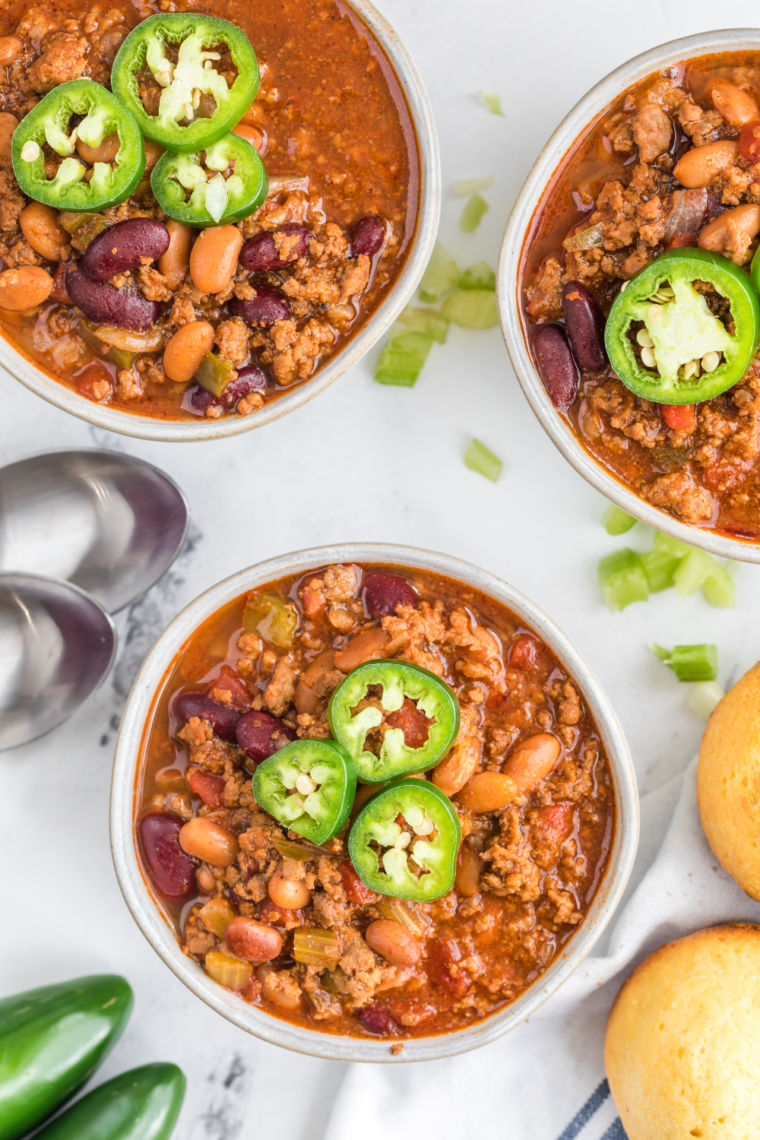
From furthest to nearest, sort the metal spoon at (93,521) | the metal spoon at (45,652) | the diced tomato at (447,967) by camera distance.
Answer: the metal spoon at (93,521) → the metal spoon at (45,652) → the diced tomato at (447,967)

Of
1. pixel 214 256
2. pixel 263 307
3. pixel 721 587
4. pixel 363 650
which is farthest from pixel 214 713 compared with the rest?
pixel 721 587

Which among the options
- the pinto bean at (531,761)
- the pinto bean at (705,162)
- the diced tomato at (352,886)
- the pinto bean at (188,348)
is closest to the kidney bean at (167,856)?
the diced tomato at (352,886)

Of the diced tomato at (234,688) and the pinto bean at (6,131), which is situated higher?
the pinto bean at (6,131)

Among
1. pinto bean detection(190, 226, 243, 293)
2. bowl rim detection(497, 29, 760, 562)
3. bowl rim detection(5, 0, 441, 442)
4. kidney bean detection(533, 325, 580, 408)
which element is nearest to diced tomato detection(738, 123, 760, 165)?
bowl rim detection(497, 29, 760, 562)

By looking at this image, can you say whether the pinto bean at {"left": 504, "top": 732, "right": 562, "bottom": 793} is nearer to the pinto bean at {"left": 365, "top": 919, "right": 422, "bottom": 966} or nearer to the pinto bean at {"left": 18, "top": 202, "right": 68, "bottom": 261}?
the pinto bean at {"left": 365, "top": 919, "right": 422, "bottom": 966}

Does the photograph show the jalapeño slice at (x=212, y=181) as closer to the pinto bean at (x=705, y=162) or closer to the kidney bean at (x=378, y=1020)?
the pinto bean at (x=705, y=162)

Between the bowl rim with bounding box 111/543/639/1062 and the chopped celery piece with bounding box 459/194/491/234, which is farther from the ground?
the chopped celery piece with bounding box 459/194/491/234
